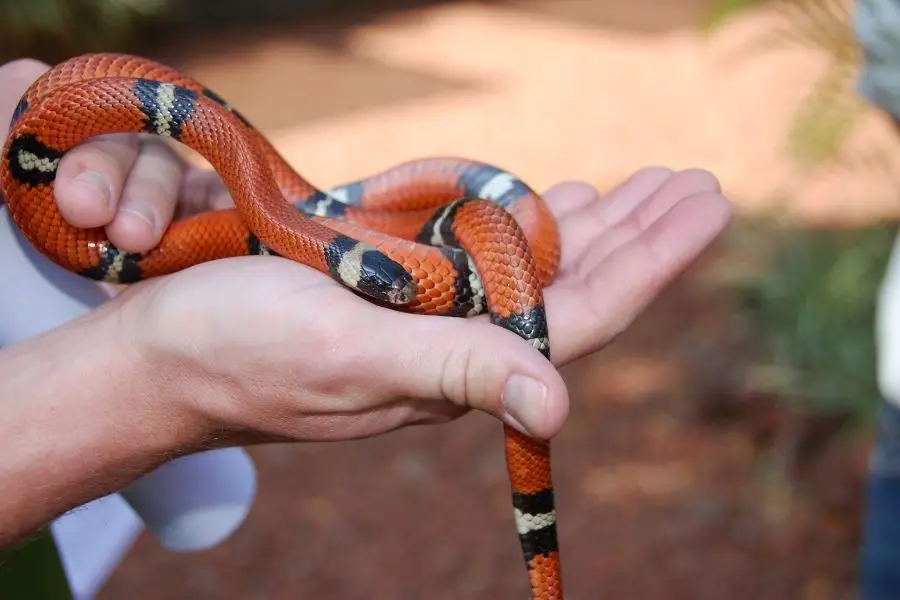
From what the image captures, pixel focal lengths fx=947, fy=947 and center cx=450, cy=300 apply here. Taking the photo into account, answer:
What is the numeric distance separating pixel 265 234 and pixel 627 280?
1.19m

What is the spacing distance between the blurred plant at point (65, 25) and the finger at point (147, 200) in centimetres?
1036

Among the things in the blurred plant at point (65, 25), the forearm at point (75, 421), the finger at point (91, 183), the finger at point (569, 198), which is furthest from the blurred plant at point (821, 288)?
the blurred plant at point (65, 25)

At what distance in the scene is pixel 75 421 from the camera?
8.48ft

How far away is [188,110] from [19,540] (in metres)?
1.50

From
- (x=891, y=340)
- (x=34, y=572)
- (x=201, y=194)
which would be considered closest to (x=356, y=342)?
(x=34, y=572)

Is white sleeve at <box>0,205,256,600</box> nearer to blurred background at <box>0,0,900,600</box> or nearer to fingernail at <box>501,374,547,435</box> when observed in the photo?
fingernail at <box>501,374,547,435</box>

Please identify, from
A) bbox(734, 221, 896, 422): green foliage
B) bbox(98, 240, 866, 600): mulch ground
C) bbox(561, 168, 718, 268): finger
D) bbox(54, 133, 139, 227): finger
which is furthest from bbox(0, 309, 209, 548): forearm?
bbox(734, 221, 896, 422): green foliage

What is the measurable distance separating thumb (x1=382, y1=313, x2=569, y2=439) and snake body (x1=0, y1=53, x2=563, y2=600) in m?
0.48

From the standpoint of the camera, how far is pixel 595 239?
3.42 meters

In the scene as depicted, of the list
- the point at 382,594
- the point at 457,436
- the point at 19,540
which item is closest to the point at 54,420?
the point at 19,540

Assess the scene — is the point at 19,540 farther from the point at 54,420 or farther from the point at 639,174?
the point at 639,174

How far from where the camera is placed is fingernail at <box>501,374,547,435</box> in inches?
88.4

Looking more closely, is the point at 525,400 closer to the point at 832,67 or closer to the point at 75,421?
the point at 75,421

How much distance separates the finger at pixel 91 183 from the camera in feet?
9.42
